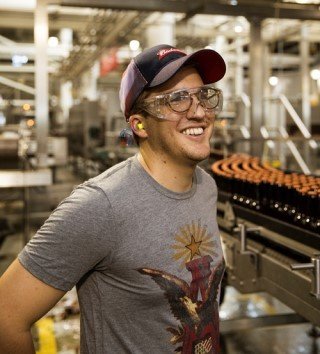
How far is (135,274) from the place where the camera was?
4.18 ft

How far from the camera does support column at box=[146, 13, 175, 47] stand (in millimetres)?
7789

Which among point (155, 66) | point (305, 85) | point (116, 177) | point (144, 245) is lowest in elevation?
point (144, 245)

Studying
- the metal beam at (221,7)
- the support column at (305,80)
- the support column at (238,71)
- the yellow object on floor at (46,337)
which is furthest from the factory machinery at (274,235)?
the support column at (238,71)

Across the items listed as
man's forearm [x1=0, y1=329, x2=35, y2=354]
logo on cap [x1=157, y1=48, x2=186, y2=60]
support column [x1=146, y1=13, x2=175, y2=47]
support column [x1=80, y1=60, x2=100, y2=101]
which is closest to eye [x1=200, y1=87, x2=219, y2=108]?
logo on cap [x1=157, y1=48, x2=186, y2=60]

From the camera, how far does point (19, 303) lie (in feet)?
3.94

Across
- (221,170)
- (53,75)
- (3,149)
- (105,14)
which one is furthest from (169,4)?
(53,75)

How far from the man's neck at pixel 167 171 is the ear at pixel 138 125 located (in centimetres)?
6

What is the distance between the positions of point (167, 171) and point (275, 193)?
48.8 inches

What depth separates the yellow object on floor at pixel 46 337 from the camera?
332 cm

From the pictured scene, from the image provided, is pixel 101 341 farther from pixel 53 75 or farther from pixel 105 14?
pixel 53 75

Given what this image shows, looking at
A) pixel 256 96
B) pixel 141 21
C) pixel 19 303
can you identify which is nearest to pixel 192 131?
pixel 19 303

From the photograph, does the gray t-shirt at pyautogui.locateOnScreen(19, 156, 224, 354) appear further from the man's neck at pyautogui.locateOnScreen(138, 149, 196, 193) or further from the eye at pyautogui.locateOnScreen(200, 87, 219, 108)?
the eye at pyautogui.locateOnScreen(200, 87, 219, 108)

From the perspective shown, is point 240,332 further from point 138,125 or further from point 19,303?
point 19,303

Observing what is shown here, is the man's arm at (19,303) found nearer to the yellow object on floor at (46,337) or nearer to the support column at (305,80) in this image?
the yellow object on floor at (46,337)
